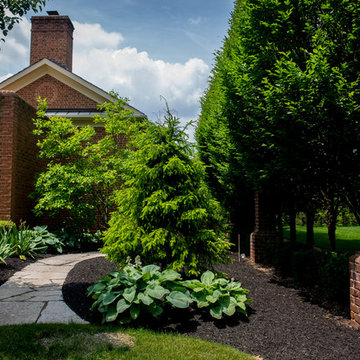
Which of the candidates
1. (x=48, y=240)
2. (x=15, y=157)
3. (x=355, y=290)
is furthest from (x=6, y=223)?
(x=355, y=290)

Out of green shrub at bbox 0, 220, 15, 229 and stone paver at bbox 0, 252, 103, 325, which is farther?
green shrub at bbox 0, 220, 15, 229

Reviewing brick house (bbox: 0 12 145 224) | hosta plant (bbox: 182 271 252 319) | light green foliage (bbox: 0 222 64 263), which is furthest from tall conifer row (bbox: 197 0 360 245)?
brick house (bbox: 0 12 145 224)

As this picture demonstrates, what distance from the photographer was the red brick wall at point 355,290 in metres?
3.97

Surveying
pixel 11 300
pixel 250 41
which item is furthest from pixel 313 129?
pixel 11 300

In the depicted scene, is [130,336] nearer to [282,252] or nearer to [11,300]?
[11,300]

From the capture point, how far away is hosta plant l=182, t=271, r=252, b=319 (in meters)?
3.95

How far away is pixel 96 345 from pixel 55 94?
1334 centimetres

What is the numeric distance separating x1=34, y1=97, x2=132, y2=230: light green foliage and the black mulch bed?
188 inches

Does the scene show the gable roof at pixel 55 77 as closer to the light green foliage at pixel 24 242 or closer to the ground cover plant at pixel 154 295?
the light green foliage at pixel 24 242

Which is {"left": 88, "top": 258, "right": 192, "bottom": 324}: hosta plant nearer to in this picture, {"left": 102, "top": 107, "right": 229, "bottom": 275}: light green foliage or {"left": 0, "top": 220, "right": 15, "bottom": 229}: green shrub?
{"left": 102, "top": 107, "right": 229, "bottom": 275}: light green foliage

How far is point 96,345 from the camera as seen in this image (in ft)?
10.4

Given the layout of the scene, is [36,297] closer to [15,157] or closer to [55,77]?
[15,157]

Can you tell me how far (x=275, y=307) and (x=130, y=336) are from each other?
2187mm

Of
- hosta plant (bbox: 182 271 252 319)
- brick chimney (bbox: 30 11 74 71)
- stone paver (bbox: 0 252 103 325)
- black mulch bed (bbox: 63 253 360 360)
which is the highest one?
brick chimney (bbox: 30 11 74 71)
